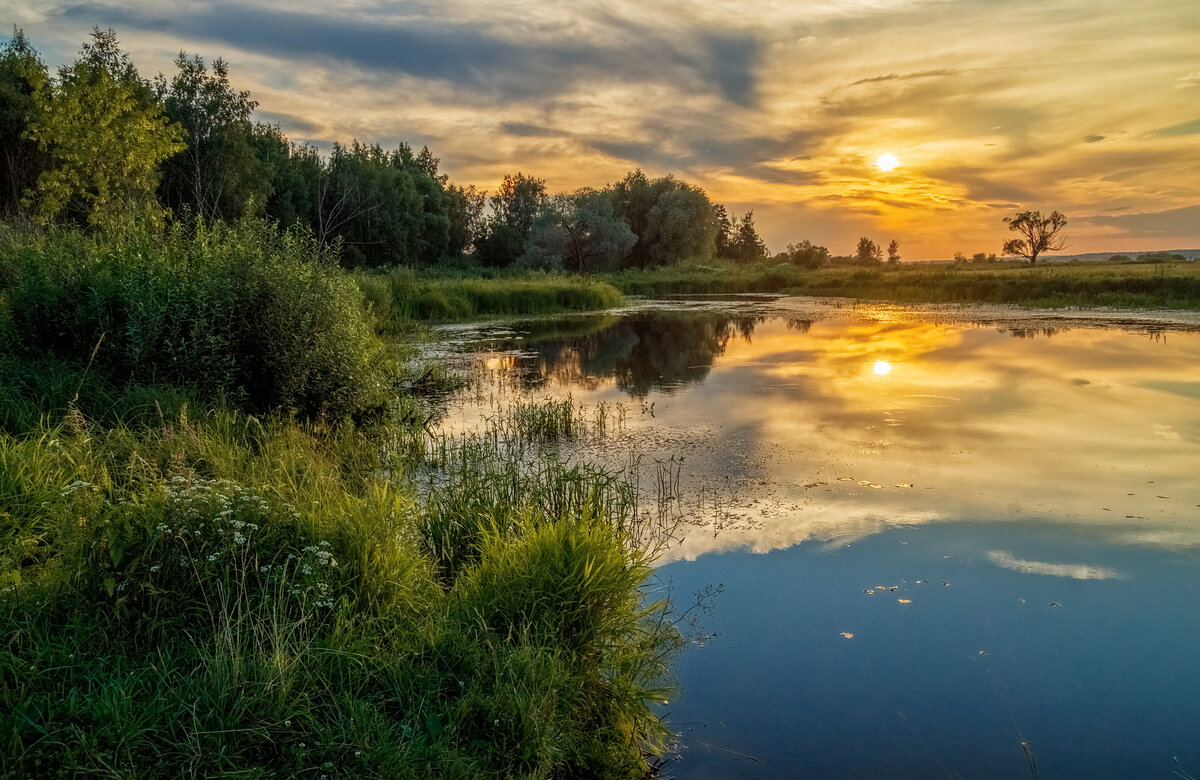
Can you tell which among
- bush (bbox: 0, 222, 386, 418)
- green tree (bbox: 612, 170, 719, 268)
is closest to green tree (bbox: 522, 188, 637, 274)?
green tree (bbox: 612, 170, 719, 268)

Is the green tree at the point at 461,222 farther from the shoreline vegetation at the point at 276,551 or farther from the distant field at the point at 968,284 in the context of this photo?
the shoreline vegetation at the point at 276,551

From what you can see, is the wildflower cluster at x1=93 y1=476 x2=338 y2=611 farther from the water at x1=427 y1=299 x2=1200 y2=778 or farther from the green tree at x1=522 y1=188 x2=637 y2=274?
the green tree at x1=522 y1=188 x2=637 y2=274

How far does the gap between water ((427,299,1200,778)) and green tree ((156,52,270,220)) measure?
25.8 metres

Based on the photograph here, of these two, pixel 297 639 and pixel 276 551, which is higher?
pixel 276 551

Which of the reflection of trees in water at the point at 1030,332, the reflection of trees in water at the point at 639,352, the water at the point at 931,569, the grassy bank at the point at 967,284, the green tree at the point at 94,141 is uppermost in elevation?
the green tree at the point at 94,141

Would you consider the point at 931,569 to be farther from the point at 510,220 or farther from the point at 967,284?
the point at 510,220

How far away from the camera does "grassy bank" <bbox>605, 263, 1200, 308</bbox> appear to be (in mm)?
30812

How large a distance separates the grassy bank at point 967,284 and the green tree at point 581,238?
3774mm

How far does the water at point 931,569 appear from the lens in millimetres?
4059

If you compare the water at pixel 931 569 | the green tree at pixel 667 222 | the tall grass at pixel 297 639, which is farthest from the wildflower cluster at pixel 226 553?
the green tree at pixel 667 222

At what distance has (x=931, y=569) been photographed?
5.99 meters

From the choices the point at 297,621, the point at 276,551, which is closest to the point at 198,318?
the point at 276,551

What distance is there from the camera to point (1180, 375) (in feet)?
46.4

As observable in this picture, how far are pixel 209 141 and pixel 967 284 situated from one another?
37477 mm
